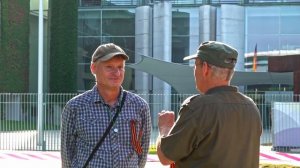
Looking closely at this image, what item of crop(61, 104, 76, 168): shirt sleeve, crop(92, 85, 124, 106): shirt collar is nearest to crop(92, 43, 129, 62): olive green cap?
crop(92, 85, 124, 106): shirt collar

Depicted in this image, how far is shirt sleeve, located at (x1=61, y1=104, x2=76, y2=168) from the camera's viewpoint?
3.65m

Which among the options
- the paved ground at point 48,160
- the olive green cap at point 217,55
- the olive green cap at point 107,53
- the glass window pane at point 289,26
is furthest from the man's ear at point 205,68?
the glass window pane at point 289,26

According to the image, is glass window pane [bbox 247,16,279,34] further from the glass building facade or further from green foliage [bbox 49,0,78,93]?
green foliage [bbox 49,0,78,93]

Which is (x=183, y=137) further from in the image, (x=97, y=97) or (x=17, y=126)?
(x=17, y=126)

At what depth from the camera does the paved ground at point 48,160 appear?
13.3 metres

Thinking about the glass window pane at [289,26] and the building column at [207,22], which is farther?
the glass window pane at [289,26]

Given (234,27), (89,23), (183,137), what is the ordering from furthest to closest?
(89,23) → (234,27) → (183,137)

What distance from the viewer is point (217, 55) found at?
118 inches

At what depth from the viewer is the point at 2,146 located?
18859mm

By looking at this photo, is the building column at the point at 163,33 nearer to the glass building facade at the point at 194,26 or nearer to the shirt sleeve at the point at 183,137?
the glass building facade at the point at 194,26

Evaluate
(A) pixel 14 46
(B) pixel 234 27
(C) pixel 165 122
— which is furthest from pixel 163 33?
(C) pixel 165 122

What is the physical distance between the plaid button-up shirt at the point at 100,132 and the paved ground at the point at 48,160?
30.0 ft

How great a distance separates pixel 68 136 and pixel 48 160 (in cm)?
1123

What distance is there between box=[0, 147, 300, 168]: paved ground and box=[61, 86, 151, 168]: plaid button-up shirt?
30.0 ft
